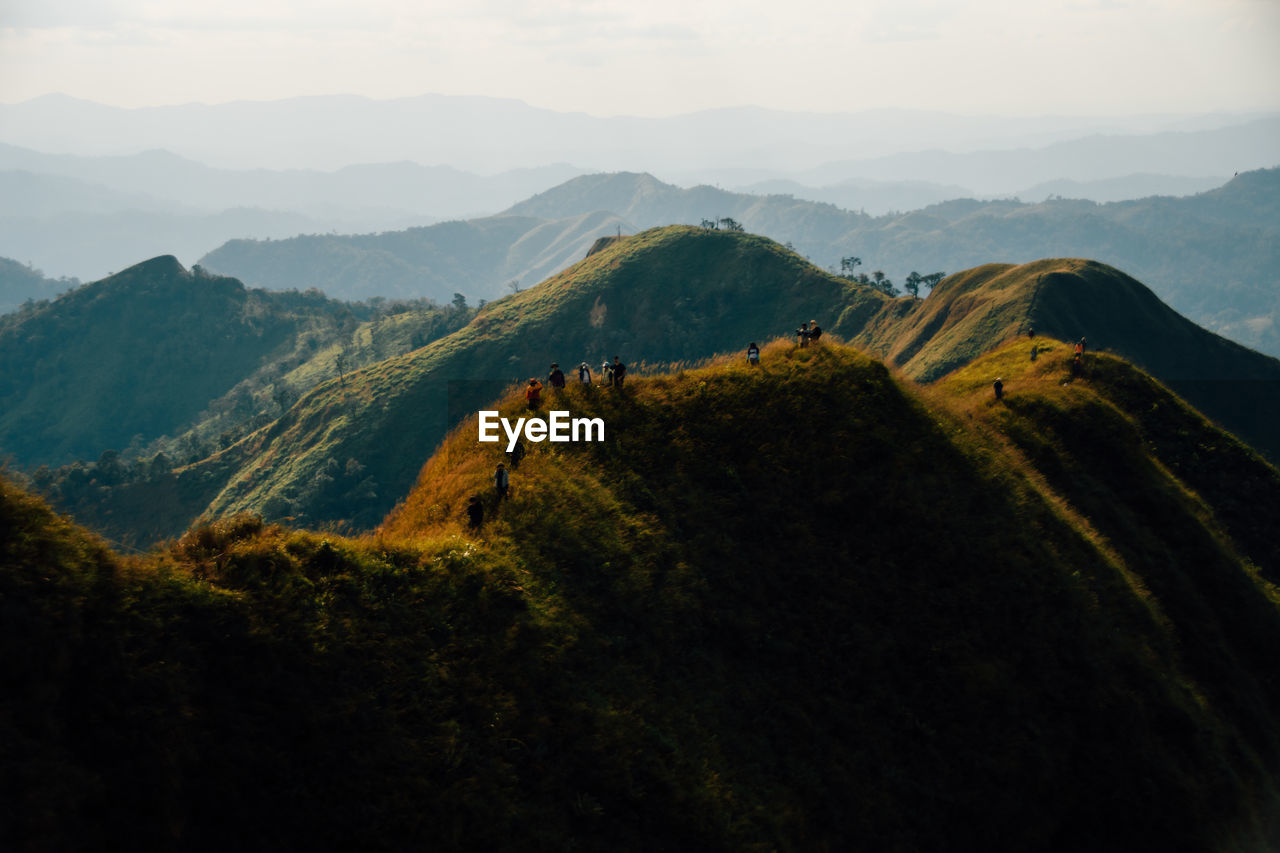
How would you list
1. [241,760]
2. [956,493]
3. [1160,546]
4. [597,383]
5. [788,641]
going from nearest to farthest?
→ [241,760]
[788,641]
[956,493]
[597,383]
[1160,546]

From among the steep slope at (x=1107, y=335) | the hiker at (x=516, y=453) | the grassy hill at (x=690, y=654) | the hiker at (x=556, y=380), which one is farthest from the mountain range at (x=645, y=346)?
the hiker at (x=516, y=453)

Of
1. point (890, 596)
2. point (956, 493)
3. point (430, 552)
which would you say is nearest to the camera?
point (430, 552)

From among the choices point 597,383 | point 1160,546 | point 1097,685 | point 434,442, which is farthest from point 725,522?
point 434,442

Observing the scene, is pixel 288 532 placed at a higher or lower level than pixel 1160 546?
higher

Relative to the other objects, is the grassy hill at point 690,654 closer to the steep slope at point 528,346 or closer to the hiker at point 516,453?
the hiker at point 516,453

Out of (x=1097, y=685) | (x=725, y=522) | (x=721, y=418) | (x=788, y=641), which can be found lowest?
(x=1097, y=685)

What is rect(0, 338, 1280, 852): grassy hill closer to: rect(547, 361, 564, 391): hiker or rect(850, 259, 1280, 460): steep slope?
rect(547, 361, 564, 391): hiker

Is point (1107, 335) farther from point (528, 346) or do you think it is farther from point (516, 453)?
point (528, 346)

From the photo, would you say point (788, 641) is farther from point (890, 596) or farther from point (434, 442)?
point (434, 442)
